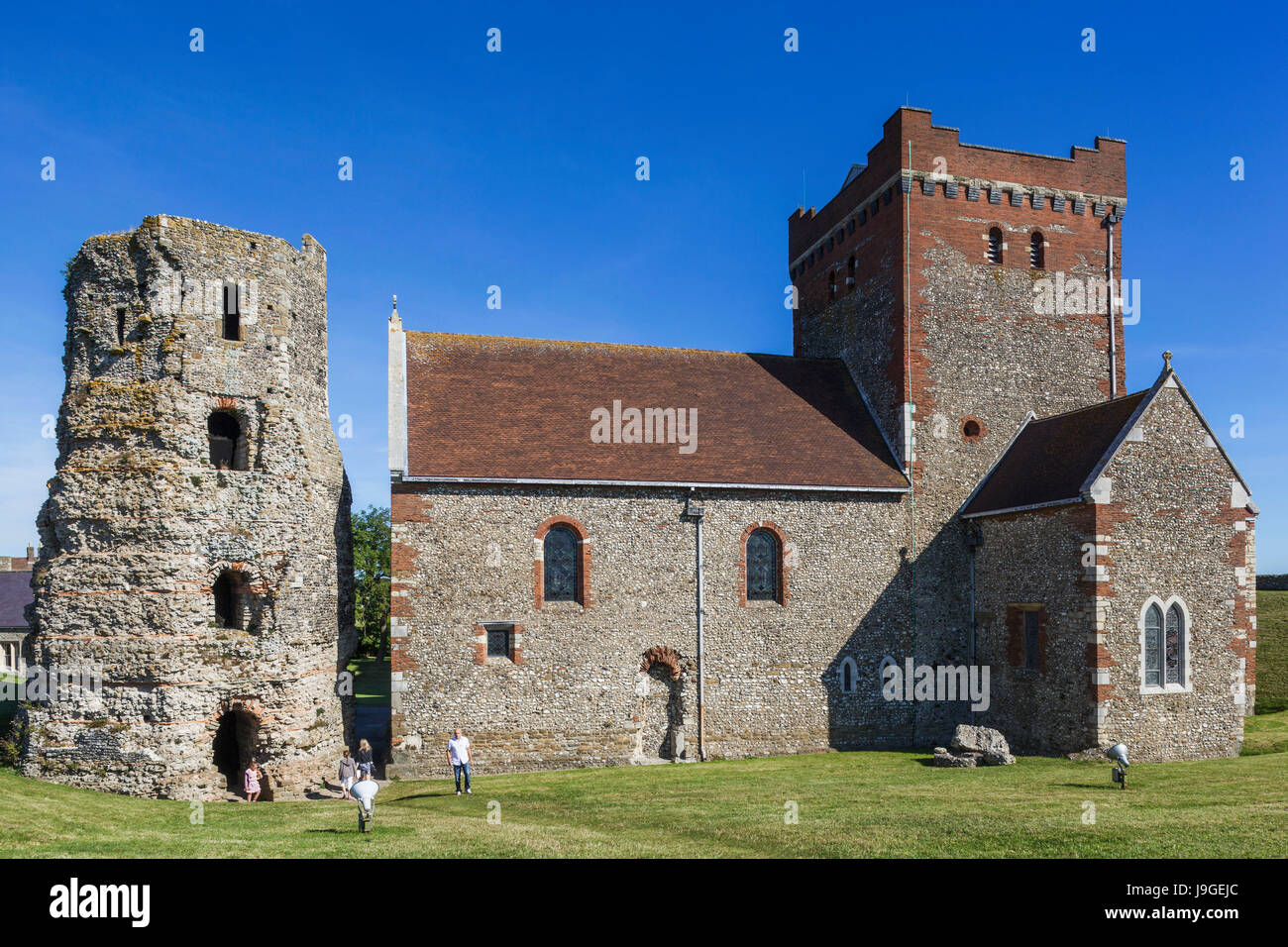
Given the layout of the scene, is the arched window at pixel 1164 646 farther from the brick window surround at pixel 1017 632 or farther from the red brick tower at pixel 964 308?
the red brick tower at pixel 964 308

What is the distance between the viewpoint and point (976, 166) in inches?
1007

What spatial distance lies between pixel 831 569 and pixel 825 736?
4.56m

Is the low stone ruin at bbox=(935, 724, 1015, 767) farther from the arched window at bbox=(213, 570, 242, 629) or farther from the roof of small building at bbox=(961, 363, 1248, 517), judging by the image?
the arched window at bbox=(213, 570, 242, 629)

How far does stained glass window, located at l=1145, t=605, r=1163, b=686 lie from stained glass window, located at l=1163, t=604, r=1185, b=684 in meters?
0.21

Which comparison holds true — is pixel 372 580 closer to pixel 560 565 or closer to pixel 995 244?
pixel 560 565

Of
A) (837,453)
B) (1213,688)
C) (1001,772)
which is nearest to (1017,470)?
(837,453)

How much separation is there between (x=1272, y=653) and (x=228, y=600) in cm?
3517

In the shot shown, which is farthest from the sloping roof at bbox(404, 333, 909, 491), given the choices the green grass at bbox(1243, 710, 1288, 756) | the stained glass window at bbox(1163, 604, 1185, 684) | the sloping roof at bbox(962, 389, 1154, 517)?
the green grass at bbox(1243, 710, 1288, 756)

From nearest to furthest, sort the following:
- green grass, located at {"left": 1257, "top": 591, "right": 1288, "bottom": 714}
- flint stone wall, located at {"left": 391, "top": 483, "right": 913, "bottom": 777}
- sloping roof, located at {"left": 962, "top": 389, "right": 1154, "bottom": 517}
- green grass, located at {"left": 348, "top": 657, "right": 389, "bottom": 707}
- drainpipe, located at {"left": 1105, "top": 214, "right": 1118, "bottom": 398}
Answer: flint stone wall, located at {"left": 391, "top": 483, "right": 913, "bottom": 777}, sloping roof, located at {"left": 962, "top": 389, "right": 1154, "bottom": 517}, drainpipe, located at {"left": 1105, "top": 214, "right": 1118, "bottom": 398}, green grass, located at {"left": 1257, "top": 591, "right": 1288, "bottom": 714}, green grass, located at {"left": 348, "top": 657, "right": 389, "bottom": 707}

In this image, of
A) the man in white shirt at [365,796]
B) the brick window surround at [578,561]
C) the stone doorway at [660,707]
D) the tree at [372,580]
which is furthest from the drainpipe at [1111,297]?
the tree at [372,580]

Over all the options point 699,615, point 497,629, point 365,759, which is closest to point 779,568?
point 699,615

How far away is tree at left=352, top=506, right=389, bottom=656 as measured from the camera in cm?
4356

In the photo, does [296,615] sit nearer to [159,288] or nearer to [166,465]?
[166,465]

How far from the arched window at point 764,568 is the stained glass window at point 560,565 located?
15.9 ft
